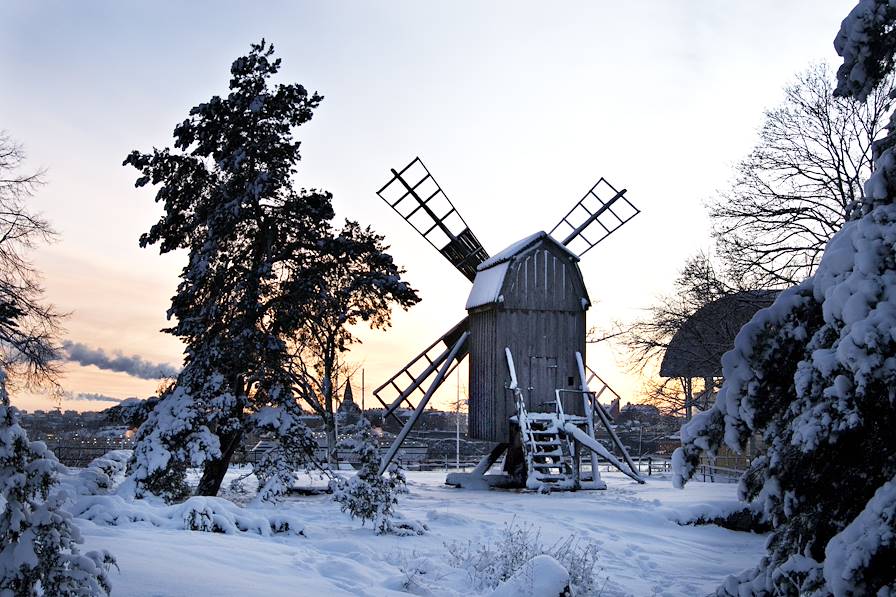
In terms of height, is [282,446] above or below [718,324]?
below

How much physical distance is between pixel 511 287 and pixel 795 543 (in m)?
16.9

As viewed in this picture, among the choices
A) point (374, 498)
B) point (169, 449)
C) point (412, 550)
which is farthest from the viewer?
point (169, 449)

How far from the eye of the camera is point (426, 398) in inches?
845

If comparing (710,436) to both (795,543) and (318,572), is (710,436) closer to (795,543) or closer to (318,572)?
(795,543)

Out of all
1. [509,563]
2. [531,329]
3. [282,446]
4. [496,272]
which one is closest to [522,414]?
[531,329]

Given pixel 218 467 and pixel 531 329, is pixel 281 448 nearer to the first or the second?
pixel 218 467

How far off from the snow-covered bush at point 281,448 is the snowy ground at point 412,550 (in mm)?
616

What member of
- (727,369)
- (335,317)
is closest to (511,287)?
(335,317)

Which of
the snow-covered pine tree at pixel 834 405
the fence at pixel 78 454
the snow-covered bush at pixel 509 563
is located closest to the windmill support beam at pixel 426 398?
the snow-covered bush at pixel 509 563

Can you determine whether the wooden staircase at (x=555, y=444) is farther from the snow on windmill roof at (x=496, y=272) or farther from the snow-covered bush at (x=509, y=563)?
the snow-covered bush at (x=509, y=563)

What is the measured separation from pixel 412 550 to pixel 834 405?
7.62m

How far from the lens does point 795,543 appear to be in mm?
4488

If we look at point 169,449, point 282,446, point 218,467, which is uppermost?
point 282,446

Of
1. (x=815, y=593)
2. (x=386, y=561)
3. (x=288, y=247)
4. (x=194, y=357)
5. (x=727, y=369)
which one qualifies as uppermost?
(x=288, y=247)
